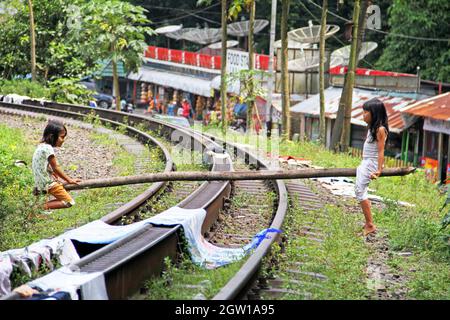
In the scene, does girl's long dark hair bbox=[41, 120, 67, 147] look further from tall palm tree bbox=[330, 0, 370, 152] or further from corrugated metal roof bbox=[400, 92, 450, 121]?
corrugated metal roof bbox=[400, 92, 450, 121]

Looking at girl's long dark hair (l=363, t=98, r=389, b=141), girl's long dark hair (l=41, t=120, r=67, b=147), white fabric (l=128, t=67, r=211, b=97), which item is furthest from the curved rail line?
white fabric (l=128, t=67, r=211, b=97)

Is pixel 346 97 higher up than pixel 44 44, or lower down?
lower down

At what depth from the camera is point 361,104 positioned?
32094 mm

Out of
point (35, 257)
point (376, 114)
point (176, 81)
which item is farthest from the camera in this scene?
point (176, 81)

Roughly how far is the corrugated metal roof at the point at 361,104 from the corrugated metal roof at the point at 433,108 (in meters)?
1.12

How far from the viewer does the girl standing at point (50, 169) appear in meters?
9.79

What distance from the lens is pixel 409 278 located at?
24.8 feet

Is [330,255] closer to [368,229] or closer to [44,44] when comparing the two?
[368,229]

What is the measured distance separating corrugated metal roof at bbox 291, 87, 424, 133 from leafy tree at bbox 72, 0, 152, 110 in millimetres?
8257

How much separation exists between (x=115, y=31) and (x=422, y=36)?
56.9 feet

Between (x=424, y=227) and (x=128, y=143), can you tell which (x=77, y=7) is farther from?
(x=424, y=227)

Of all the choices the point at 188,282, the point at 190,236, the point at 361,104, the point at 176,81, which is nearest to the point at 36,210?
the point at 190,236

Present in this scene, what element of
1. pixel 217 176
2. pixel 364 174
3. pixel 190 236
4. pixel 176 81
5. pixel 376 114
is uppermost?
pixel 376 114

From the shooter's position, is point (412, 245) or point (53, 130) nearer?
point (412, 245)
